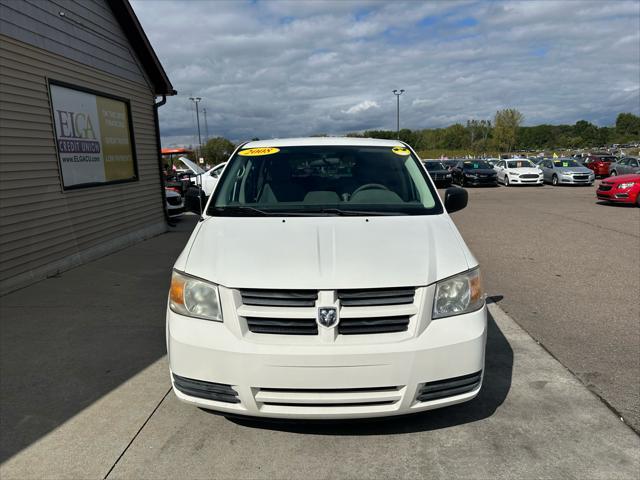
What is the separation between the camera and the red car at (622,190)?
1451 cm

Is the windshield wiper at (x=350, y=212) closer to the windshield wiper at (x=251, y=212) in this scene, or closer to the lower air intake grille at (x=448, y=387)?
the windshield wiper at (x=251, y=212)

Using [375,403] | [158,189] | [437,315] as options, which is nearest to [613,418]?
[437,315]

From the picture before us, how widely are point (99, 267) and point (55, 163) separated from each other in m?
1.70

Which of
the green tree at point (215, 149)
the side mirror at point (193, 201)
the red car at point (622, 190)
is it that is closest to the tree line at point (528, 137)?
the green tree at point (215, 149)

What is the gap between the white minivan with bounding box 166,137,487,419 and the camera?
2338 mm

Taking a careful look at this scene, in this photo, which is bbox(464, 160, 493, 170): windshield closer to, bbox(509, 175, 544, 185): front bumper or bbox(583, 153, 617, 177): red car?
bbox(509, 175, 544, 185): front bumper

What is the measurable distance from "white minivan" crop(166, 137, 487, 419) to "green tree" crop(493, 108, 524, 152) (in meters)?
79.7

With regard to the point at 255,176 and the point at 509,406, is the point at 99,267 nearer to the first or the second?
the point at 255,176

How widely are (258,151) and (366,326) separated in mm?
2139

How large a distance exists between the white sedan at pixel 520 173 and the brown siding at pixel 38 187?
2272 centimetres

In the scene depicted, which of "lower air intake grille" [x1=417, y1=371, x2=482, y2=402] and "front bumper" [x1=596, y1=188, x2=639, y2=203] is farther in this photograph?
"front bumper" [x1=596, y1=188, x2=639, y2=203]

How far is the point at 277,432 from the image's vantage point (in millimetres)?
2807

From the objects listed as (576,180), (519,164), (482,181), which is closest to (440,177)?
(482,181)

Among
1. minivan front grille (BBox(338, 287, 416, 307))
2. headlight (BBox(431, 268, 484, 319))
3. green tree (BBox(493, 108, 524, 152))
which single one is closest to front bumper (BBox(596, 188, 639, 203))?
headlight (BBox(431, 268, 484, 319))
